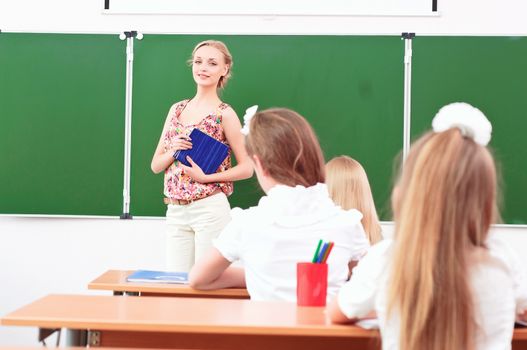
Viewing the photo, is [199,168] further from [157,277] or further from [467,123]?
[467,123]

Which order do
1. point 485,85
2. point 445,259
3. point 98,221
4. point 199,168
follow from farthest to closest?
point 98,221, point 485,85, point 199,168, point 445,259

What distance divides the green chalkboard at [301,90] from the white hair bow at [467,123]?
292 cm

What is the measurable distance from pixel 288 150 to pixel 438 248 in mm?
882

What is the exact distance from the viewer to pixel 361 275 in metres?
1.83

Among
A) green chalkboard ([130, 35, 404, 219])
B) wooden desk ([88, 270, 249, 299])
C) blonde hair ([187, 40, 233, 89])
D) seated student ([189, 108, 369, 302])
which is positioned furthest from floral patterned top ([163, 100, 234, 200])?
seated student ([189, 108, 369, 302])

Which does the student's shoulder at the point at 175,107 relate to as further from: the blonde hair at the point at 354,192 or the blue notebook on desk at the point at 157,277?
the blue notebook on desk at the point at 157,277

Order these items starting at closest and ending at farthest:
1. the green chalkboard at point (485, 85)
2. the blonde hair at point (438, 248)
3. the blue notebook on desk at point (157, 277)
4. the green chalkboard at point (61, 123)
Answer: the blonde hair at point (438, 248)
the blue notebook on desk at point (157, 277)
the green chalkboard at point (485, 85)
the green chalkboard at point (61, 123)

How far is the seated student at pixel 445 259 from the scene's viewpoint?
1719 mm

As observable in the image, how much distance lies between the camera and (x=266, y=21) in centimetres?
487

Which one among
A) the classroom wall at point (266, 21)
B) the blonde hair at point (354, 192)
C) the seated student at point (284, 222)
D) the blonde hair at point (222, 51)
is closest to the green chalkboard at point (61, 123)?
the classroom wall at point (266, 21)

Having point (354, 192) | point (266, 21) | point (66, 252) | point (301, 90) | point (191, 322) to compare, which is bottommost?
point (66, 252)

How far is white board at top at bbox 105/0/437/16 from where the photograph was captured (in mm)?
4824

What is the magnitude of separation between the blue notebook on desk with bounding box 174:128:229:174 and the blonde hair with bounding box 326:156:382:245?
3.46 feet

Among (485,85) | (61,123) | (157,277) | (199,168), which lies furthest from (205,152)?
(485,85)
